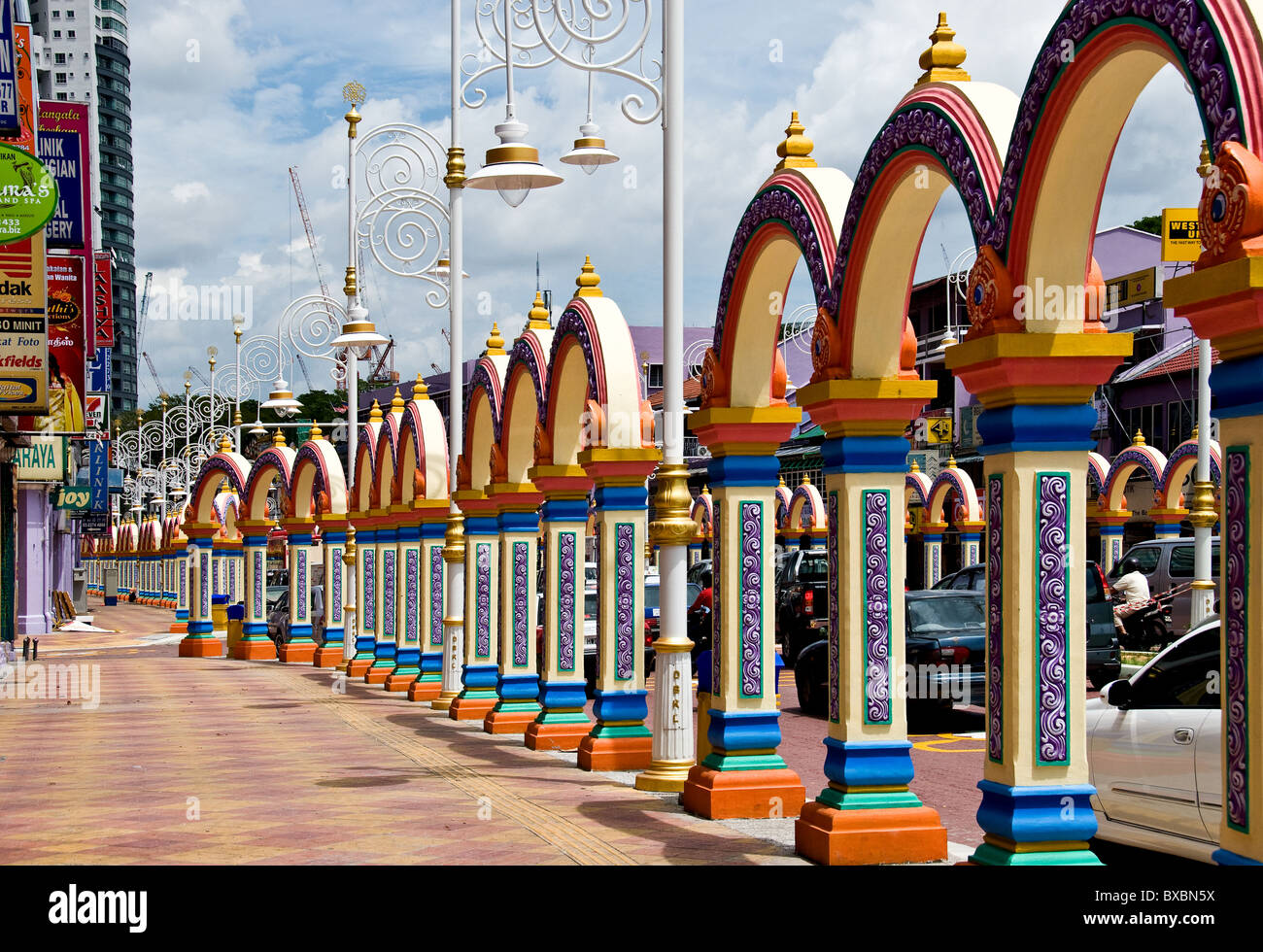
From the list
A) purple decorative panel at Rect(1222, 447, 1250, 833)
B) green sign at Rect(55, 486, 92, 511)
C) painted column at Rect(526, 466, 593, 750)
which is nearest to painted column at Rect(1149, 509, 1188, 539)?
painted column at Rect(526, 466, 593, 750)

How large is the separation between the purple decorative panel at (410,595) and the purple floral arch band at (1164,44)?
17.5 meters

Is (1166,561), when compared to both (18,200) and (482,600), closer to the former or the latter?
(482,600)

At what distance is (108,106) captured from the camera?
110m

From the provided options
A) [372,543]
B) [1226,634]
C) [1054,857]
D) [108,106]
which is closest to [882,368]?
[1054,857]

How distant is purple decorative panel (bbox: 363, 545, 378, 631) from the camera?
27281mm

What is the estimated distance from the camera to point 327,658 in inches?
1244

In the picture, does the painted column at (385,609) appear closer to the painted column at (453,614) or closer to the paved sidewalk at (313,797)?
the paved sidewalk at (313,797)

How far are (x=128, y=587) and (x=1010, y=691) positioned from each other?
9686 centimetres

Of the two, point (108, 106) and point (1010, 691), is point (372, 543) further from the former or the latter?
point (108, 106)

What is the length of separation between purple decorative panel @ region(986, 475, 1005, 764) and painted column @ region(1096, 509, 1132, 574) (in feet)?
80.0

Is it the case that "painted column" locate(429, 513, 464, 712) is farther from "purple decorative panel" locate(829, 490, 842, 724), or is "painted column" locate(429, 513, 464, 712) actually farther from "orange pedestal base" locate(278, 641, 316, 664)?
"orange pedestal base" locate(278, 641, 316, 664)

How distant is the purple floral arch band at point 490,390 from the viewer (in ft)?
61.0

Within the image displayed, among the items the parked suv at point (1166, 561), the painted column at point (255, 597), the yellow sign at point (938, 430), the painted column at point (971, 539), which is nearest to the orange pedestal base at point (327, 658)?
the painted column at point (255, 597)

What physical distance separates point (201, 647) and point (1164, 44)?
33.5 metres
